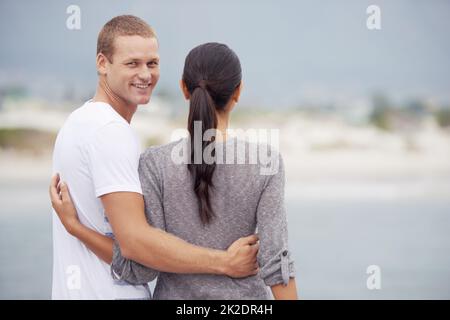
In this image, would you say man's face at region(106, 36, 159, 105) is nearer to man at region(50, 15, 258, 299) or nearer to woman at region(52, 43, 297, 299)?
man at region(50, 15, 258, 299)

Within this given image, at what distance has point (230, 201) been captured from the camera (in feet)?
5.08

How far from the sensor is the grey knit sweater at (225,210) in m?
1.54

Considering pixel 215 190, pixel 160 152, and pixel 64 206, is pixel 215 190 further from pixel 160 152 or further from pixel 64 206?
pixel 64 206

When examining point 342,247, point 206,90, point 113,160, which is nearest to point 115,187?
point 113,160

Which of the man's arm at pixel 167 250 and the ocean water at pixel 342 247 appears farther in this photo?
the ocean water at pixel 342 247

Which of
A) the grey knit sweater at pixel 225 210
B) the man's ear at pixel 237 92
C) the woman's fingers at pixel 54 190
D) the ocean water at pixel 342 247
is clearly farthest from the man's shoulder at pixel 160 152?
the ocean water at pixel 342 247

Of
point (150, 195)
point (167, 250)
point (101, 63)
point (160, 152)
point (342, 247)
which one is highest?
point (101, 63)

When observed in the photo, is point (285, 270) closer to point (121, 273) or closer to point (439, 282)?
point (121, 273)

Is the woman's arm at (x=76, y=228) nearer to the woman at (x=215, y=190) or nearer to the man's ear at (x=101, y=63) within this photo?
the woman at (x=215, y=190)

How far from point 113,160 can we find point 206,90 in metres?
0.28

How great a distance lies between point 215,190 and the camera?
1.55 metres

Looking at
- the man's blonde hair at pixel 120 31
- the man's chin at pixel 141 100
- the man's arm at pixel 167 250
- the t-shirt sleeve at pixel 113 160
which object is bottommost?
the man's arm at pixel 167 250

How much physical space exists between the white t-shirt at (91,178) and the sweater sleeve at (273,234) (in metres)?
0.30
